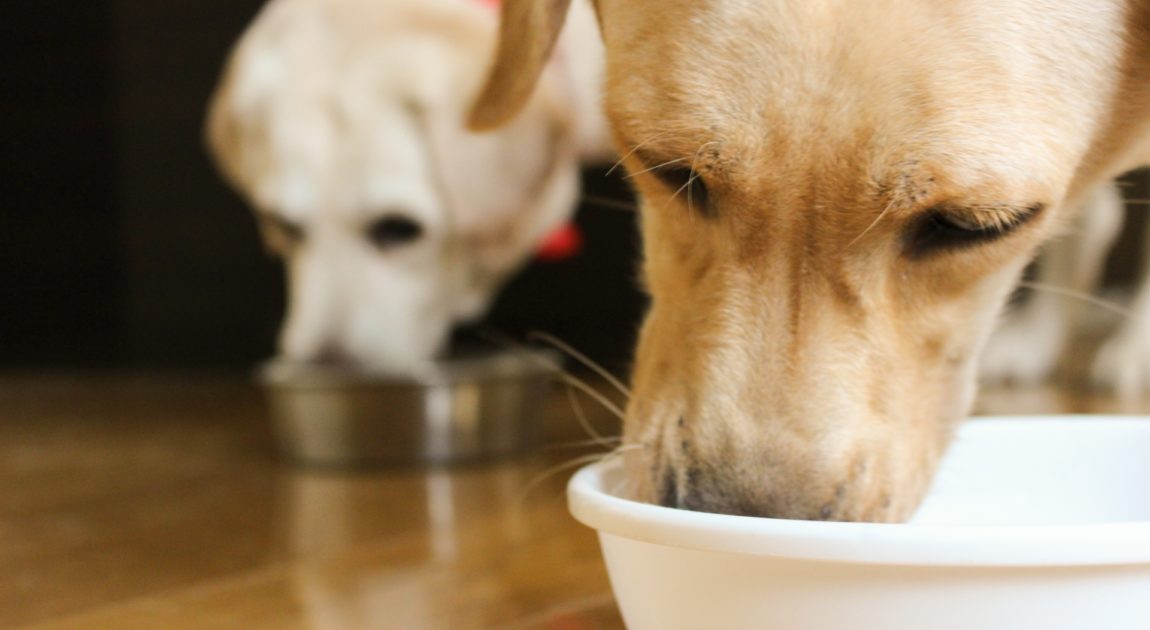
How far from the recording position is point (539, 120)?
293cm

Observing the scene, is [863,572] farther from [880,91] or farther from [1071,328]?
[1071,328]

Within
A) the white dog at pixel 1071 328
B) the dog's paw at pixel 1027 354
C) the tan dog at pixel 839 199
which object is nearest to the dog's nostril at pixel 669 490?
the tan dog at pixel 839 199

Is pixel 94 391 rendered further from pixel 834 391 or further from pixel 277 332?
pixel 834 391

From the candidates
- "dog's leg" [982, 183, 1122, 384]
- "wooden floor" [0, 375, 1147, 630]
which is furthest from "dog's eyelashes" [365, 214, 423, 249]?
"dog's leg" [982, 183, 1122, 384]

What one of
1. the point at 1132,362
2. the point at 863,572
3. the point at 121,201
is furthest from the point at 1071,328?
the point at 121,201

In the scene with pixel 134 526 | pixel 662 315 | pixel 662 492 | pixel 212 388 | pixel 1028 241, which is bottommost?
pixel 212 388

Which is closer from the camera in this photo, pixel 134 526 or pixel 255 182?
pixel 134 526

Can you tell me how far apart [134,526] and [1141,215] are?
3663 mm

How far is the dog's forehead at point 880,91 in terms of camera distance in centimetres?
118

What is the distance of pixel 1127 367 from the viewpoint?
340 cm

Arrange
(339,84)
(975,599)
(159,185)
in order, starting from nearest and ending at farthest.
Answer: (975,599)
(339,84)
(159,185)

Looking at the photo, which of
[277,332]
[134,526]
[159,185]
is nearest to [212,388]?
[277,332]

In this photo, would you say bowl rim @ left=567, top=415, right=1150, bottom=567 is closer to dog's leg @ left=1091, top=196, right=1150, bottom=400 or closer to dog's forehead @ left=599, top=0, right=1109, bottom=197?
dog's forehead @ left=599, top=0, right=1109, bottom=197

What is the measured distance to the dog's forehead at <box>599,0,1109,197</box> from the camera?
1180 mm
